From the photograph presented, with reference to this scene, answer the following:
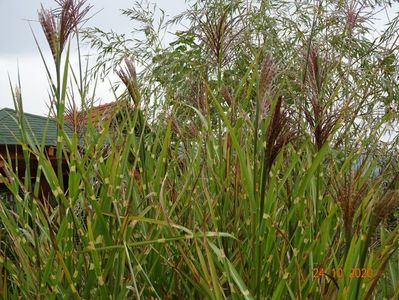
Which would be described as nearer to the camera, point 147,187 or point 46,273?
point 46,273

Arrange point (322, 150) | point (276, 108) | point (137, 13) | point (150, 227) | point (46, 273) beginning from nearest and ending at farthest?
point (276, 108)
point (322, 150)
point (46, 273)
point (150, 227)
point (137, 13)

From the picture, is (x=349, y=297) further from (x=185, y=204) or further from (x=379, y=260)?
(x=185, y=204)

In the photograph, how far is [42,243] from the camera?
1.66 metres

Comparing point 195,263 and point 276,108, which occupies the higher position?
point 276,108

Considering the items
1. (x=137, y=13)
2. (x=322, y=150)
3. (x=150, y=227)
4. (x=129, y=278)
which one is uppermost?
(x=137, y=13)

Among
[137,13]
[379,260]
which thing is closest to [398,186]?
[379,260]

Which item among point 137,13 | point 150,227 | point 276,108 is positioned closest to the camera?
point 276,108

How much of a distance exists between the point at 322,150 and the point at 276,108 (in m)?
0.20
